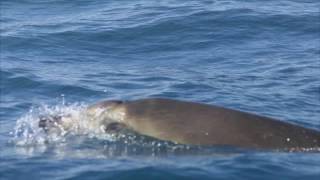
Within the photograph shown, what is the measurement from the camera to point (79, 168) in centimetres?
924

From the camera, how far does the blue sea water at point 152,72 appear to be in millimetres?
9289

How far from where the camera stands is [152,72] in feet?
48.3

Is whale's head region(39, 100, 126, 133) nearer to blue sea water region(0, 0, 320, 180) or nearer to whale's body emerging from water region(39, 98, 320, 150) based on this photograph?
whale's body emerging from water region(39, 98, 320, 150)

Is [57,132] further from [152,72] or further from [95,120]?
[152,72]

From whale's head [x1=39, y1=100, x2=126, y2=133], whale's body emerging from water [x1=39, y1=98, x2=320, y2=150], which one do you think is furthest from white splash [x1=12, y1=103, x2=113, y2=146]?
whale's body emerging from water [x1=39, y1=98, x2=320, y2=150]

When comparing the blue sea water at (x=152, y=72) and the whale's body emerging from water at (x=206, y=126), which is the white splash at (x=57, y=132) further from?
the whale's body emerging from water at (x=206, y=126)

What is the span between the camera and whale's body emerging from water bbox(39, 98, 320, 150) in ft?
31.5

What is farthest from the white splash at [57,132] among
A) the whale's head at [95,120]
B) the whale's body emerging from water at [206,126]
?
the whale's body emerging from water at [206,126]

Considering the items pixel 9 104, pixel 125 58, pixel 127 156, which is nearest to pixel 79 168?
pixel 127 156

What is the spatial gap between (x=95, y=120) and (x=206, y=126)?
4.43 ft

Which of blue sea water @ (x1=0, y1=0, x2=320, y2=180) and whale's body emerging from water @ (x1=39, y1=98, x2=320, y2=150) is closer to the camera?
blue sea water @ (x1=0, y1=0, x2=320, y2=180)

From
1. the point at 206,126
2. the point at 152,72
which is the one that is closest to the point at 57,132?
the point at 206,126

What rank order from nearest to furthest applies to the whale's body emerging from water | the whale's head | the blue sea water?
the blue sea water < the whale's body emerging from water < the whale's head

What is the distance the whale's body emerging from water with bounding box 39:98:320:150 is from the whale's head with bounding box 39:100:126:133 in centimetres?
1
